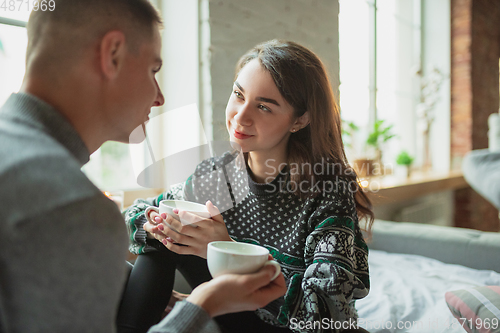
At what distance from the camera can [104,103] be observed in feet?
1.86

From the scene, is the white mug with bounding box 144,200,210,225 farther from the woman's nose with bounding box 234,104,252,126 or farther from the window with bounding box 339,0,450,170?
the window with bounding box 339,0,450,170

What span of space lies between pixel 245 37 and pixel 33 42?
1.64 m

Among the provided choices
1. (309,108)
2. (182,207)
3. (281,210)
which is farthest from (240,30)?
(182,207)

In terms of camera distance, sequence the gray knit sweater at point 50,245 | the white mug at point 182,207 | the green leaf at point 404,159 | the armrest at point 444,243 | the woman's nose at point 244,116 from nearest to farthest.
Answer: the gray knit sweater at point 50,245
the white mug at point 182,207
the woman's nose at point 244,116
the armrest at point 444,243
the green leaf at point 404,159

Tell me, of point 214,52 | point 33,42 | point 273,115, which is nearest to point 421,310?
point 273,115

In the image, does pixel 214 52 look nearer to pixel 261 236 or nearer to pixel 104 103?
pixel 261 236

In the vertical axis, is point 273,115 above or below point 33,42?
below

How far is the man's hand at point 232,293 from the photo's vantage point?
0.55 meters

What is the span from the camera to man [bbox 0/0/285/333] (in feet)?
1.28

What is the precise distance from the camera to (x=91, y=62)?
1.76 ft

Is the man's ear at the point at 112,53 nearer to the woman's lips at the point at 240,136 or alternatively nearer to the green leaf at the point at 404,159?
the woman's lips at the point at 240,136

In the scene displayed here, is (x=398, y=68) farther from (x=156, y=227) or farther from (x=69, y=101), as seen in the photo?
(x=69, y=101)

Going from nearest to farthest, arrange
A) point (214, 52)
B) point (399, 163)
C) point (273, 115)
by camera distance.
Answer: point (273, 115) < point (214, 52) < point (399, 163)

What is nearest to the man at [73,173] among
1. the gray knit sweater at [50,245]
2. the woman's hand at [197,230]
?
the gray knit sweater at [50,245]
